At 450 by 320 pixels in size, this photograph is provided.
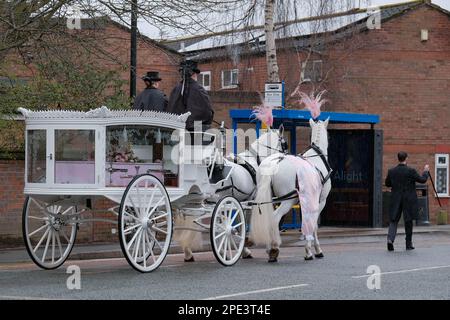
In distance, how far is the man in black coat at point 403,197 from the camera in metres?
18.6

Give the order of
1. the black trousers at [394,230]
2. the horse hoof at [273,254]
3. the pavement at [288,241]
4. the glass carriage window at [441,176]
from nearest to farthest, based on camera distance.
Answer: the horse hoof at [273,254] → the pavement at [288,241] → the black trousers at [394,230] → the glass carriage window at [441,176]

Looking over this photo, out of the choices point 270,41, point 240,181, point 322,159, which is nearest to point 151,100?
point 240,181

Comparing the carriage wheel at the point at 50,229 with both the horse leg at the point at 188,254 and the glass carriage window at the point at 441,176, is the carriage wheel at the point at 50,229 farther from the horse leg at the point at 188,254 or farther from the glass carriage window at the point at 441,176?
the glass carriage window at the point at 441,176

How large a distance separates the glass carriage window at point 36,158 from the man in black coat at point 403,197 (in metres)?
7.94

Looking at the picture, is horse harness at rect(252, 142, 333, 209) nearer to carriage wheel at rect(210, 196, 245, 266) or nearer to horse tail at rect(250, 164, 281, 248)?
horse tail at rect(250, 164, 281, 248)

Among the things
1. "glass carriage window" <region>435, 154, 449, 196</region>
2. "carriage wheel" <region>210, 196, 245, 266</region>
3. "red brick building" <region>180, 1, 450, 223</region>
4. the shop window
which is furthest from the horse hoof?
the shop window

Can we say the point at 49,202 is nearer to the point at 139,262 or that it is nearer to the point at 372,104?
the point at 139,262

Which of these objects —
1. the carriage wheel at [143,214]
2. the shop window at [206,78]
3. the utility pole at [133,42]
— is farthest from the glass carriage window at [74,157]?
the shop window at [206,78]

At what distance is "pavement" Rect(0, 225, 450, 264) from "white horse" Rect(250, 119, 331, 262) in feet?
11.7

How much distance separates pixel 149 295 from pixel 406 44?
2533cm

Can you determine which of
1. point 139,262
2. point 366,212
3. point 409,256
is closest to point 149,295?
point 139,262

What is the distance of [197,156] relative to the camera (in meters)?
14.1

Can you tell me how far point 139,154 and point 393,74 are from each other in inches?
859

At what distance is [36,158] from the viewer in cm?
1325
